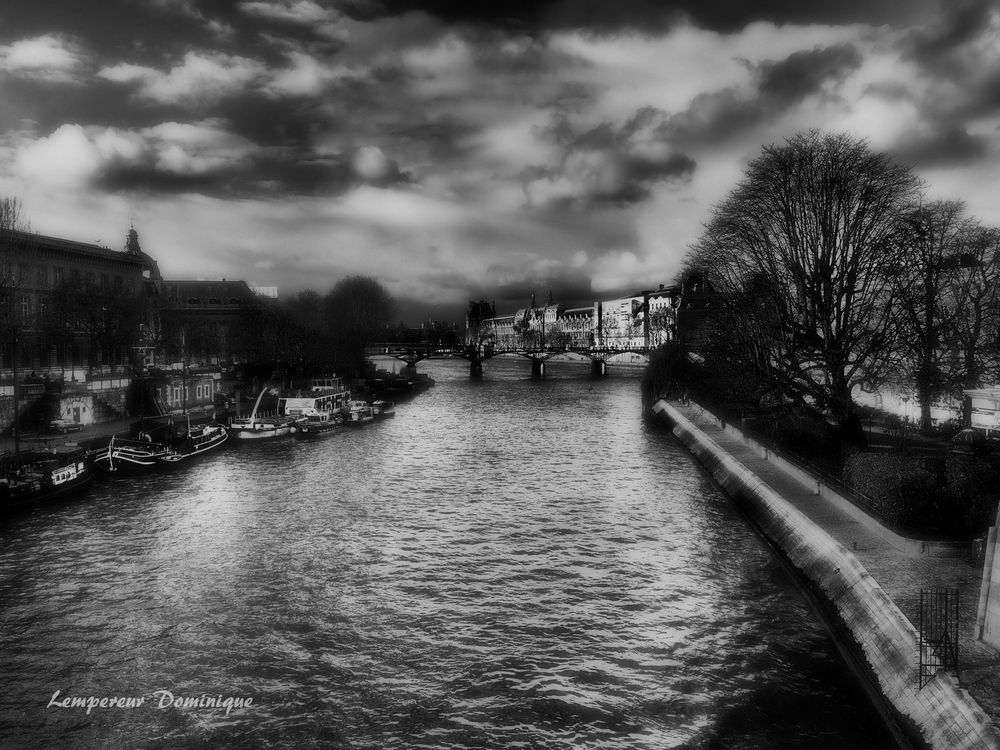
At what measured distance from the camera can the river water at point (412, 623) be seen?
16.3m

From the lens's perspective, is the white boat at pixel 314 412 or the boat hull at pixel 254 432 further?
the white boat at pixel 314 412

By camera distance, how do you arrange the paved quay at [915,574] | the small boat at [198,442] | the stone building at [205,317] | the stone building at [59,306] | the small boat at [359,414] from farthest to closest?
the stone building at [205,317], the small boat at [359,414], the stone building at [59,306], the small boat at [198,442], the paved quay at [915,574]

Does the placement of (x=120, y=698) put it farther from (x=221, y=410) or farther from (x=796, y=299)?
(x=221, y=410)

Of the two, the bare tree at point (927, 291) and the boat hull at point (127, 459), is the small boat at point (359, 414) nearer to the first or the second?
the boat hull at point (127, 459)

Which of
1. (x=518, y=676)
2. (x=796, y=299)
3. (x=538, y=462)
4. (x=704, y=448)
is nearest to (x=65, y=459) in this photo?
(x=538, y=462)

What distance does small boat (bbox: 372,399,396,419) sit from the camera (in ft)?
248

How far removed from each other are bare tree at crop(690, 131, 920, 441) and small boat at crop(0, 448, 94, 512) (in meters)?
34.6

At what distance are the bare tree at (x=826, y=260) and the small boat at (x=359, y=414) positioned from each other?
41.2 m

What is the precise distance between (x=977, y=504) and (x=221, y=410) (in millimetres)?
64686

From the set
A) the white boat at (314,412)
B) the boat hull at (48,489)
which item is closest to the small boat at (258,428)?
the white boat at (314,412)

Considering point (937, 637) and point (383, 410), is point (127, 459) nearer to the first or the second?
point (383, 410)

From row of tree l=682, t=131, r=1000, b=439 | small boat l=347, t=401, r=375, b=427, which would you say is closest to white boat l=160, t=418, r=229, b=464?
small boat l=347, t=401, r=375, b=427

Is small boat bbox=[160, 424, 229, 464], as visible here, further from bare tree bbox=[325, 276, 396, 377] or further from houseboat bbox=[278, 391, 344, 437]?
bare tree bbox=[325, 276, 396, 377]

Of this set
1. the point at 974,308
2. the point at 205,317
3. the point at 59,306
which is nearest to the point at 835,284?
the point at 974,308
